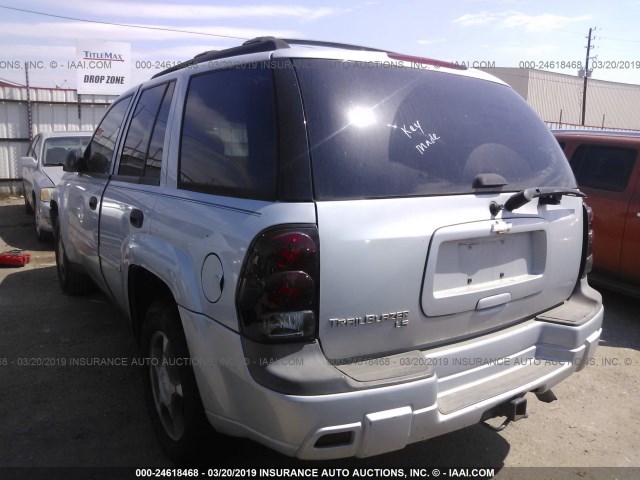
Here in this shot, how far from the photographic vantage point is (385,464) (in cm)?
298

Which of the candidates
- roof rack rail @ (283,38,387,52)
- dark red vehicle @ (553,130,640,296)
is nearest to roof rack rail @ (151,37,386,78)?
→ roof rack rail @ (283,38,387,52)

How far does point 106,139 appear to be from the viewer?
14.0 ft

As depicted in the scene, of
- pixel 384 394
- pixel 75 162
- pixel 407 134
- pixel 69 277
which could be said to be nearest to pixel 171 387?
pixel 384 394

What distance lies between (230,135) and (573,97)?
4146 centimetres

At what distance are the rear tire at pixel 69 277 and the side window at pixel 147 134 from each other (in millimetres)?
2293

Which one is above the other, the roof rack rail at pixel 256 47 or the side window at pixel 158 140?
the roof rack rail at pixel 256 47

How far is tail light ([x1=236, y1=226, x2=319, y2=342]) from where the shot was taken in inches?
81.2

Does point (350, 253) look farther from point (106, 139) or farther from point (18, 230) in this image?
point (18, 230)

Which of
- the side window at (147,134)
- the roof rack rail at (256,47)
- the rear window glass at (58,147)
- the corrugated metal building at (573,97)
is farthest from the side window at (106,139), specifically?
the corrugated metal building at (573,97)

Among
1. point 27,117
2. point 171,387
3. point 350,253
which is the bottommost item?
point 171,387

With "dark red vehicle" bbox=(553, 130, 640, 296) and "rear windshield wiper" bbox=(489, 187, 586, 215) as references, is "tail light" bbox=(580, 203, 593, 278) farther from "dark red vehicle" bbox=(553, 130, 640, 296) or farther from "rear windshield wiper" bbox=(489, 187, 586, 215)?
"dark red vehicle" bbox=(553, 130, 640, 296)

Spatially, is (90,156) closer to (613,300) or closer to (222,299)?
(222,299)

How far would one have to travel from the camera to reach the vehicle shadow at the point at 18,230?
838 cm

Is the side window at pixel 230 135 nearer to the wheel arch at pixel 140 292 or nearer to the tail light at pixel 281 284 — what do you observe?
the tail light at pixel 281 284
